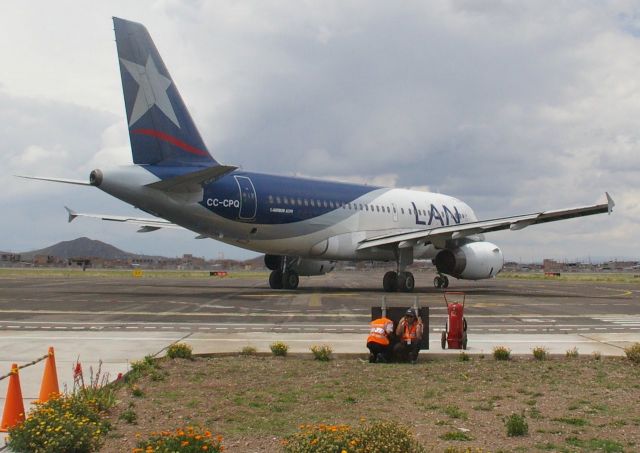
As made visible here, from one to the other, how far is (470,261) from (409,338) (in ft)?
72.8

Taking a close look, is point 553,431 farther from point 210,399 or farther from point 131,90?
point 131,90

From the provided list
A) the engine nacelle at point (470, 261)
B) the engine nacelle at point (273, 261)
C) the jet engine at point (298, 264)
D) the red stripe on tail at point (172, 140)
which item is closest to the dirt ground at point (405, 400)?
the red stripe on tail at point (172, 140)

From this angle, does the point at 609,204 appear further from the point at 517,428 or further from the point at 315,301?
the point at 517,428

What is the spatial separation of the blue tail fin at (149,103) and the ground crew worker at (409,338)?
1617cm

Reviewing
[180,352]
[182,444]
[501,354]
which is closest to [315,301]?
[501,354]

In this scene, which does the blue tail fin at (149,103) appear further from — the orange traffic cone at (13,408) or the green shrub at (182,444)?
the green shrub at (182,444)

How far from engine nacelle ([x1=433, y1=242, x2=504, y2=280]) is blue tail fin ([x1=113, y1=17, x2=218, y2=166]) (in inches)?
589

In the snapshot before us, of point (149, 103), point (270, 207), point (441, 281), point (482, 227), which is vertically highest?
point (149, 103)

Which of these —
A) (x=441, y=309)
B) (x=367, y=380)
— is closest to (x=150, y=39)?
(x=441, y=309)

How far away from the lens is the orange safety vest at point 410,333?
38.9ft

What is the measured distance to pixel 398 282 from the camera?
107 feet

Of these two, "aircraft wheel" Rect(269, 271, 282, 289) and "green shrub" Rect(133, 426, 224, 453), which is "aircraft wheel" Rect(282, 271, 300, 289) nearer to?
"aircraft wheel" Rect(269, 271, 282, 289)

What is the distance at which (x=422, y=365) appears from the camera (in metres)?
11.7

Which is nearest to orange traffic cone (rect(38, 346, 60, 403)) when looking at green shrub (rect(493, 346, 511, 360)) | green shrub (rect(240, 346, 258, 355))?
green shrub (rect(240, 346, 258, 355))
